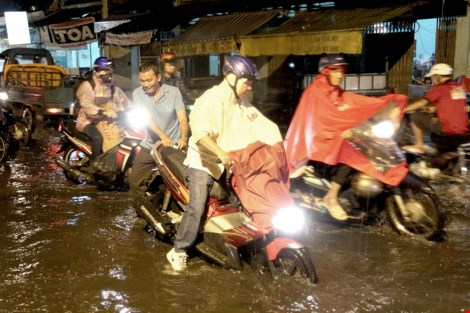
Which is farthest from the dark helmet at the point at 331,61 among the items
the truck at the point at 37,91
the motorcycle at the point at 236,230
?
the truck at the point at 37,91

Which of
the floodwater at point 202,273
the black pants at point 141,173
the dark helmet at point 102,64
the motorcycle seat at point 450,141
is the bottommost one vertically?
the floodwater at point 202,273

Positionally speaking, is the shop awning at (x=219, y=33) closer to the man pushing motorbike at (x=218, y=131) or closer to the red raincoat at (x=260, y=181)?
the man pushing motorbike at (x=218, y=131)

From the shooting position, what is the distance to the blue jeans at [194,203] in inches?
169

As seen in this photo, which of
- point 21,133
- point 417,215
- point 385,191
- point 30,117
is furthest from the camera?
point 30,117

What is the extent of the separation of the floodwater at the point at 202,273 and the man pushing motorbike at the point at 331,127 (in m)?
0.70

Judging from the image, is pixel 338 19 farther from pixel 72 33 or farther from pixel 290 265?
pixel 72 33

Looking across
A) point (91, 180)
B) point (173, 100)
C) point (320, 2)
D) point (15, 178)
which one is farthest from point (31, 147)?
point (320, 2)

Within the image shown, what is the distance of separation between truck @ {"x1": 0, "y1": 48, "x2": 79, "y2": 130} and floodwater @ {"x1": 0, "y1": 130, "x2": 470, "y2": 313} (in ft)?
23.4

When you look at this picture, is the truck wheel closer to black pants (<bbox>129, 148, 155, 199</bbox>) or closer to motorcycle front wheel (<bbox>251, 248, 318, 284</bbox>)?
black pants (<bbox>129, 148, 155, 199</bbox>)

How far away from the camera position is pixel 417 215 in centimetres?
524

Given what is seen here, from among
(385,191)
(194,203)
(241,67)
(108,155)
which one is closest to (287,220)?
(194,203)

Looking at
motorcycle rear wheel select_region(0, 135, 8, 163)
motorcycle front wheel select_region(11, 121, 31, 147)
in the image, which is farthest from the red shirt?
motorcycle front wheel select_region(11, 121, 31, 147)

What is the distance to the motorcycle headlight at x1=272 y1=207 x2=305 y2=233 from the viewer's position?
397 cm

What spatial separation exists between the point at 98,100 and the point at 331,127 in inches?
147
